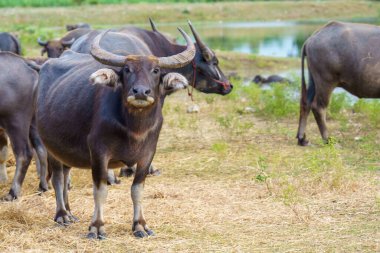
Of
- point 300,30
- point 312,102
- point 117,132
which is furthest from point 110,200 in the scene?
point 300,30

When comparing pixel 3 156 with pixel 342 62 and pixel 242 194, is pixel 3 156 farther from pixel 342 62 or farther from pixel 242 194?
pixel 342 62

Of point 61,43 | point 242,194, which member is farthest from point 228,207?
point 61,43

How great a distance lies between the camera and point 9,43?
541 inches

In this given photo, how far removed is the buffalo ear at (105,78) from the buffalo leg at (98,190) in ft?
1.63

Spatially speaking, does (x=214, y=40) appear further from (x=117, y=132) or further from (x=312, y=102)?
(x=117, y=132)

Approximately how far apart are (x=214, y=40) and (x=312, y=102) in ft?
59.7

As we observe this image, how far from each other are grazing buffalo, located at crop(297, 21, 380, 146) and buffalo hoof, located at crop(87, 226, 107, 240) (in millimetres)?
4345

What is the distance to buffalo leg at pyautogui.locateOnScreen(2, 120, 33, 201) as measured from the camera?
707cm

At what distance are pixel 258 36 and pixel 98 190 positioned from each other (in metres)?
25.0

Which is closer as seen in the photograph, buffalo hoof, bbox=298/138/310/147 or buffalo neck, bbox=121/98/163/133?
buffalo neck, bbox=121/98/163/133

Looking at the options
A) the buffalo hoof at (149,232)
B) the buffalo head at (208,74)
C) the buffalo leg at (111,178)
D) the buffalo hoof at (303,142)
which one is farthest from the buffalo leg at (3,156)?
the buffalo hoof at (303,142)

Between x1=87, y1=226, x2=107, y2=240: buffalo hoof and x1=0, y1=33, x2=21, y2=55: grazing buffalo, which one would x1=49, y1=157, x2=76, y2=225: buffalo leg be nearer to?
x1=87, y1=226, x2=107, y2=240: buffalo hoof

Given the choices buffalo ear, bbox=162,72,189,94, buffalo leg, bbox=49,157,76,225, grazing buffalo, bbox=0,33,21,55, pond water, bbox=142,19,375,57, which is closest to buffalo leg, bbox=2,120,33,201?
buffalo leg, bbox=49,157,76,225

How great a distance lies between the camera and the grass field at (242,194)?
5.32 m
